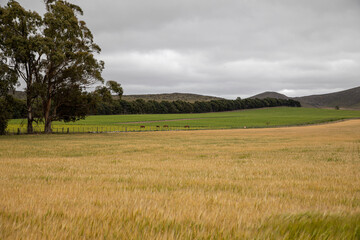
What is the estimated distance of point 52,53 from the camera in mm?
39844

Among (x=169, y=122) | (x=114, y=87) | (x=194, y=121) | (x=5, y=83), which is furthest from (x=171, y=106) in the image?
(x=5, y=83)

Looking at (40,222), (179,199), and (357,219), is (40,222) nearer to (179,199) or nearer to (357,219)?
(179,199)

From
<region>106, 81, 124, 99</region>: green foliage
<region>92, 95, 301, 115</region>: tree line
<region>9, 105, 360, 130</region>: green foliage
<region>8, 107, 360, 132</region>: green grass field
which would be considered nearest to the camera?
<region>106, 81, 124, 99</region>: green foliage

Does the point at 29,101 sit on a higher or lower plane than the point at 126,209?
higher

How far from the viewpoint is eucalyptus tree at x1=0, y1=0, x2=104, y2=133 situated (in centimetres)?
3838

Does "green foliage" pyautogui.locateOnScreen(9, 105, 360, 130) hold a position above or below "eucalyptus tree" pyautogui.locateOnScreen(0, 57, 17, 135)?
below

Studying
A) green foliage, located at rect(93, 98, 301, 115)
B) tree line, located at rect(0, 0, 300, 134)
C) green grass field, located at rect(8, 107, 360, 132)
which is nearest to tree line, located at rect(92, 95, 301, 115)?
green foliage, located at rect(93, 98, 301, 115)

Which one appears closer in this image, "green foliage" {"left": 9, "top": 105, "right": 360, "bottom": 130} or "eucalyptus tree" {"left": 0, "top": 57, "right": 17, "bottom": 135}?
"eucalyptus tree" {"left": 0, "top": 57, "right": 17, "bottom": 135}

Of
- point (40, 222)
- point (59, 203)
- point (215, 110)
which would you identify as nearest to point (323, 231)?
point (40, 222)

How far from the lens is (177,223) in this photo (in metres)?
3.32

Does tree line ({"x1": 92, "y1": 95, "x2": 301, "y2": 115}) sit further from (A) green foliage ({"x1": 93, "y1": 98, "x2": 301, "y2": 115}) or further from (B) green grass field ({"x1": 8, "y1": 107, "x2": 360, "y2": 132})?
(B) green grass field ({"x1": 8, "y1": 107, "x2": 360, "y2": 132})

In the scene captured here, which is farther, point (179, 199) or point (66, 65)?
point (66, 65)

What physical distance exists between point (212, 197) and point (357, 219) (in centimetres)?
230

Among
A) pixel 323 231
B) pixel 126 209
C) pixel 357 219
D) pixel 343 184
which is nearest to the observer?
pixel 323 231
